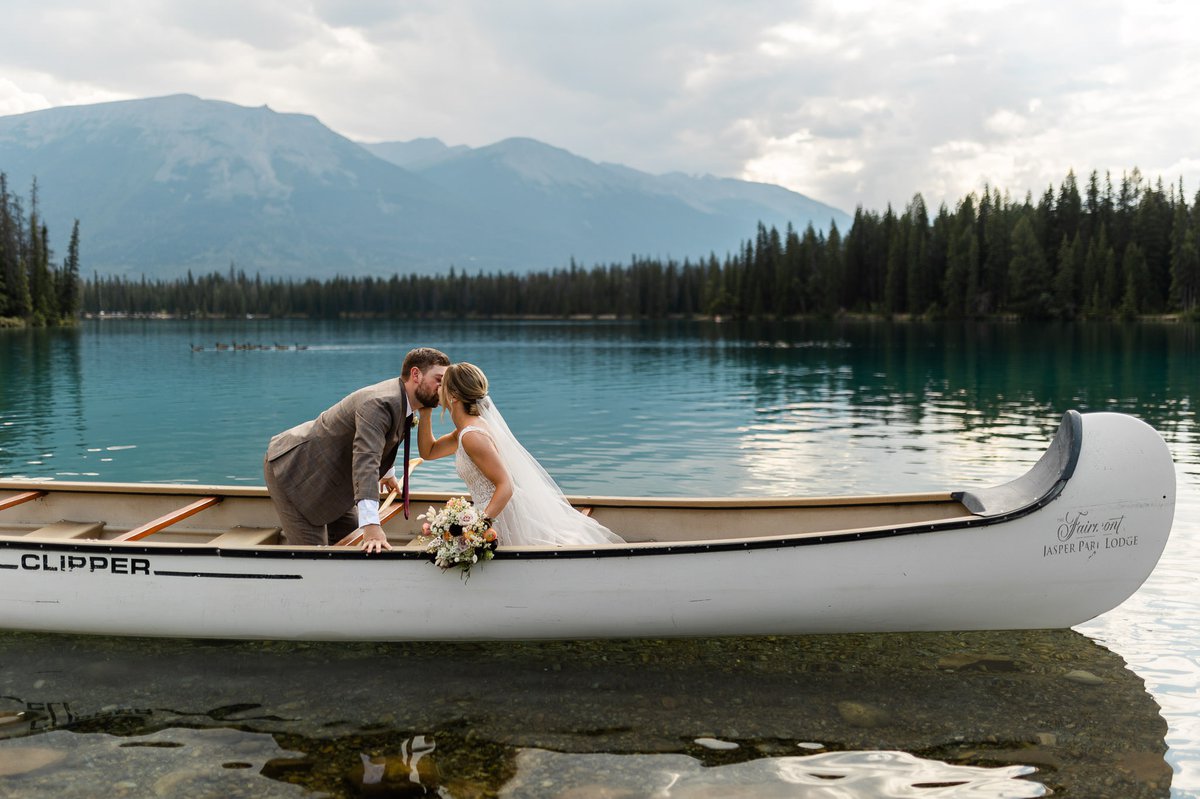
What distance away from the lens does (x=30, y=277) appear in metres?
98.9

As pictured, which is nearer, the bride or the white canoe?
the white canoe

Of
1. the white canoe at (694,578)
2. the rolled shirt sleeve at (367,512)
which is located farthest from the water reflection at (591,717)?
the rolled shirt sleeve at (367,512)

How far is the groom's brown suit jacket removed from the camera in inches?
286

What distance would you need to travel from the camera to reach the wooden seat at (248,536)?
8.59 m

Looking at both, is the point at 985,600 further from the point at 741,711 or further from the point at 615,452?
the point at 615,452

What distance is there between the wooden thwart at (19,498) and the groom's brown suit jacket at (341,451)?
3420 millimetres

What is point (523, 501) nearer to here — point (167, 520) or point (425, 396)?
A: point (425, 396)

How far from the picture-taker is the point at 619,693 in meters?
7.29

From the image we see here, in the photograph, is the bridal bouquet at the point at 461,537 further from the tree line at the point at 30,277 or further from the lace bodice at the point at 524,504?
the tree line at the point at 30,277

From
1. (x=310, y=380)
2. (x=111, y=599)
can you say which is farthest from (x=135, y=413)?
(x=111, y=599)

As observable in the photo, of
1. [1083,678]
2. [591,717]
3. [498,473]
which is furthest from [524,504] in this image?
[1083,678]

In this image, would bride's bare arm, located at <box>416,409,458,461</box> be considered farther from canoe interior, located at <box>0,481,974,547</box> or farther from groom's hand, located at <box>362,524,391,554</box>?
canoe interior, located at <box>0,481,974,547</box>

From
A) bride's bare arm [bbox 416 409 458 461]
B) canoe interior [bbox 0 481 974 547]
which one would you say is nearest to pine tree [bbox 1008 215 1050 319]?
canoe interior [bbox 0 481 974 547]

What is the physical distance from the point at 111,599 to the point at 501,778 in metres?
3.80
